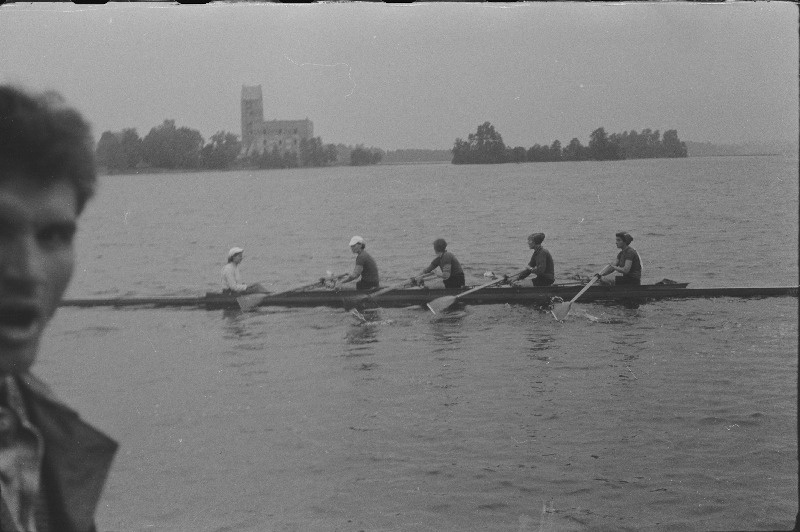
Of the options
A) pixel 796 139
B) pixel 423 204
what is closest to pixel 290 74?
pixel 423 204

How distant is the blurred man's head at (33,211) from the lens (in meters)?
2.17

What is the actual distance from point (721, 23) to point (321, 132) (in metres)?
2.29

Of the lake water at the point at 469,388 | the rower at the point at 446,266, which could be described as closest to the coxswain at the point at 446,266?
the rower at the point at 446,266

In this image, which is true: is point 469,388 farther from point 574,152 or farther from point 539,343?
point 574,152

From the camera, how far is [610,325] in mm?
7734

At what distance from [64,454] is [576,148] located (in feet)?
12.4

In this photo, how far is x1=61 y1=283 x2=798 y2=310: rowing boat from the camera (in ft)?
25.9

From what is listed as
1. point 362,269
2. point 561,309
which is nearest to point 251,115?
point 362,269

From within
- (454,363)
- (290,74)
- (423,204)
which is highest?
(290,74)

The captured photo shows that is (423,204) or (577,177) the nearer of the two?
(577,177)

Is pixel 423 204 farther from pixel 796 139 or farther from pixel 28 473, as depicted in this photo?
pixel 28 473

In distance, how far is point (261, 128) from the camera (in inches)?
183

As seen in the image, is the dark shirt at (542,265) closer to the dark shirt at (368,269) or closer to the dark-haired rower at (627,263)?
the dark-haired rower at (627,263)

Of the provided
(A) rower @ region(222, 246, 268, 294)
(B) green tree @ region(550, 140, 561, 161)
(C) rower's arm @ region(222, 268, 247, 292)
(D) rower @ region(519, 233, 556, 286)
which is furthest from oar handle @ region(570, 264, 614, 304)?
(C) rower's arm @ region(222, 268, 247, 292)
